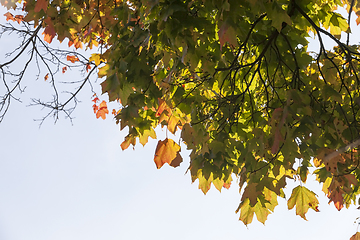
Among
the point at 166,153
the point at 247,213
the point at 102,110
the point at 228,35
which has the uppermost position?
the point at 102,110

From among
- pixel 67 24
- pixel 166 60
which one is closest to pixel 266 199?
pixel 166 60

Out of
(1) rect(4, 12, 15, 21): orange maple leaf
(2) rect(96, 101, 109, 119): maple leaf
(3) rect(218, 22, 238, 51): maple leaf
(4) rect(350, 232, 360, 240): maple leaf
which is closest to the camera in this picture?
(3) rect(218, 22, 238, 51): maple leaf

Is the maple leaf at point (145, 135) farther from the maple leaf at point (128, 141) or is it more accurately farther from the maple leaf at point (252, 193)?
the maple leaf at point (252, 193)

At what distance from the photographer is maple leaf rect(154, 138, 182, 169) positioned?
2.87 meters

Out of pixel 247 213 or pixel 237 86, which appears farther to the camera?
pixel 237 86

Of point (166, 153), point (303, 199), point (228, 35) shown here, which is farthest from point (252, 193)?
point (228, 35)

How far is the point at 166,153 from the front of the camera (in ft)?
9.53

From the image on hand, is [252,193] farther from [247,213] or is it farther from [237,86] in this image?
[237,86]

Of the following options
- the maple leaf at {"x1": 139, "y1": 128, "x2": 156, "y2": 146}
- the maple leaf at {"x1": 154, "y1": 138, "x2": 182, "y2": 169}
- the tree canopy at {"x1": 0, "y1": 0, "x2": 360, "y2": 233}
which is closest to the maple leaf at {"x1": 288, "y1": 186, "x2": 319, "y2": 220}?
the tree canopy at {"x1": 0, "y1": 0, "x2": 360, "y2": 233}

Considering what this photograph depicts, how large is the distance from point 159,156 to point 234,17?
1.38 m

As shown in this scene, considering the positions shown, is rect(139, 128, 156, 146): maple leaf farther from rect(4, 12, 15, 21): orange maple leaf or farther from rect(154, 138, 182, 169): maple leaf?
rect(4, 12, 15, 21): orange maple leaf

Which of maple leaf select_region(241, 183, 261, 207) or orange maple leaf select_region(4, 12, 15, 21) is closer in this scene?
maple leaf select_region(241, 183, 261, 207)

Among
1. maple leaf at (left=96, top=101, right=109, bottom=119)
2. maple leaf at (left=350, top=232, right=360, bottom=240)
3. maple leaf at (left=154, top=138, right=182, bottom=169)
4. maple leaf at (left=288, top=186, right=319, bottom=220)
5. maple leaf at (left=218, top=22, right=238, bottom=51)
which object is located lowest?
maple leaf at (left=350, top=232, right=360, bottom=240)

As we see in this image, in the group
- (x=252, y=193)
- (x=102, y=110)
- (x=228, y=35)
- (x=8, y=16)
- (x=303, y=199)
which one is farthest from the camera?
(x=102, y=110)
